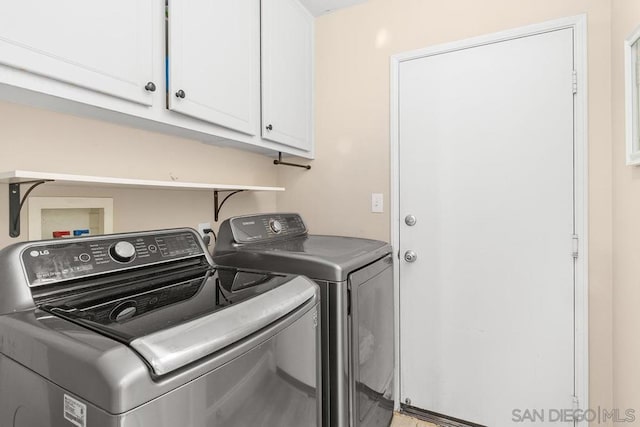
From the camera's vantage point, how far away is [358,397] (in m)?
1.30

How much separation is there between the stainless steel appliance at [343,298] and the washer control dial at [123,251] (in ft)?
1.48

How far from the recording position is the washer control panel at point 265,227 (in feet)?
5.01

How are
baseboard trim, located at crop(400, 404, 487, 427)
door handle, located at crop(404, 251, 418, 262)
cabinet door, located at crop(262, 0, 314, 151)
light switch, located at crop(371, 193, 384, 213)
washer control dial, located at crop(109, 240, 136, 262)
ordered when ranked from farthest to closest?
light switch, located at crop(371, 193, 384, 213), door handle, located at crop(404, 251, 418, 262), baseboard trim, located at crop(400, 404, 487, 427), cabinet door, located at crop(262, 0, 314, 151), washer control dial, located at crop(109, 240, 136, 262)

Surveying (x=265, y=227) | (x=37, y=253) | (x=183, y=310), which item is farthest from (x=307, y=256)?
(x=37, y=253)

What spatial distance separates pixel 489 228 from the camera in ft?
5.76

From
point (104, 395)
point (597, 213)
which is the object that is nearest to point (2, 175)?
point (104, 395)

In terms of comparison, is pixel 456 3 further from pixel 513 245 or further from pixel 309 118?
pixel 513 245

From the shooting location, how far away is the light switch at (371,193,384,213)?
2031 millimetres

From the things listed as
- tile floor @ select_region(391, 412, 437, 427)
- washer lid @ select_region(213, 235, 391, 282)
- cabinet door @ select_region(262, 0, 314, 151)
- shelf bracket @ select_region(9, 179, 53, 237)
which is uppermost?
cabinet door @ select_region(262, 0, 314, 151)

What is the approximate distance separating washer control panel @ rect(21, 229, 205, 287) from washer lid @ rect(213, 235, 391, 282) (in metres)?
0.21

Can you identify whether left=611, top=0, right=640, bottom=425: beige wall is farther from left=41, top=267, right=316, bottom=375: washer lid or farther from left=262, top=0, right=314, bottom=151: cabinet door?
left=262, top=0, right=314, bottom=151: cabinet door

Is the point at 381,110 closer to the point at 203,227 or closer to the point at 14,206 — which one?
the point at 203,227

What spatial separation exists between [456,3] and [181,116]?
1657mm

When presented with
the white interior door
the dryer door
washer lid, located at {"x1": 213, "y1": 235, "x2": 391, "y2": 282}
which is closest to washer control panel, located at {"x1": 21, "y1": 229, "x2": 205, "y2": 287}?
washer lid, located at {"x1": 213, "y1": 235, "x2": 391, "y2": 282}
